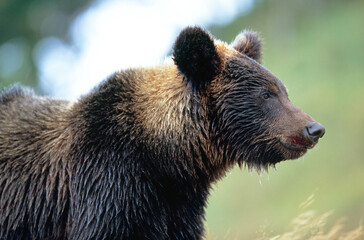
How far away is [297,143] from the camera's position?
5.18 meters

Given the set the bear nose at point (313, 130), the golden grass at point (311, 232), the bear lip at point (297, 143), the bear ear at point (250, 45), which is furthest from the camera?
the bear ear at point (250, 45)

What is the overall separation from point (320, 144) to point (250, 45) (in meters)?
10.8

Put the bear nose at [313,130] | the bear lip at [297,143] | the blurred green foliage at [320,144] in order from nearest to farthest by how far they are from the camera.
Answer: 1. the bear nose at [313,130]
2. the bear lip at [297,143]
3. the blurred green foliage at [320,144]

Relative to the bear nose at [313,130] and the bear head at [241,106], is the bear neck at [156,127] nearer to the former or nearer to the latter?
the bear head at [241,106]

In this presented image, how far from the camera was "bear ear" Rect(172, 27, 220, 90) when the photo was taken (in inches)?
Result: 203

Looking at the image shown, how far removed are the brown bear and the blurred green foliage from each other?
5.45m

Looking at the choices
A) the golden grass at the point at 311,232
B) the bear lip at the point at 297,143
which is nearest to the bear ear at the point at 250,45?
the bear lip at the point at 297,143

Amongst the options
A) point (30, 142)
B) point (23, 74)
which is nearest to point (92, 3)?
point (23, 74)

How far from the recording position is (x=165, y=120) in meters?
5.27

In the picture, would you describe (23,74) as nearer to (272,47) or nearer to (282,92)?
(272,47)

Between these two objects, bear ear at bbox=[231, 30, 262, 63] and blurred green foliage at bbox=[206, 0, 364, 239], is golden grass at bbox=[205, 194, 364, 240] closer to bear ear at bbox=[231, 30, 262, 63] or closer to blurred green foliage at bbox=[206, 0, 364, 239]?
bear ear at bbox=[231, 30, 262, 63]

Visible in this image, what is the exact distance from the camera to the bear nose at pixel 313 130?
16.4 feet

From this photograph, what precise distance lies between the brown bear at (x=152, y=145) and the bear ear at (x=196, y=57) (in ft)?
0.04

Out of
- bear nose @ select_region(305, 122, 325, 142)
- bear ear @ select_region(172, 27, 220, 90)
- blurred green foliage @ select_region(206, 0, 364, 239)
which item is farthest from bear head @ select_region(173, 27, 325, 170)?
blurred green foliage @ select_region(206, 0, 364, 239)
